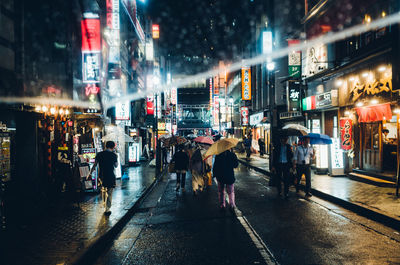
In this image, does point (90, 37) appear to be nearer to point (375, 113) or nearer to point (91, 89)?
point (91, 89)

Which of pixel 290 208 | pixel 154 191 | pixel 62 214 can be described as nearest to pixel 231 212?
pixel 290 208

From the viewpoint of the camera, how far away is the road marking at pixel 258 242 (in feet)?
17.1

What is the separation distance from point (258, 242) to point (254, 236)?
0.42m

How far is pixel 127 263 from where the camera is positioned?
17.4 ft

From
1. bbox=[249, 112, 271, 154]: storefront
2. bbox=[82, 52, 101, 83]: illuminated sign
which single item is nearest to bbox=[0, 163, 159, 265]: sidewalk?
bbox=[82, 52, 101, 83]: illuminated sign

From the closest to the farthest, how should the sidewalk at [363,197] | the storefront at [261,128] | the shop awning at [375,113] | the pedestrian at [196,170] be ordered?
the sidewalk at [363,197] < the pedestrian at [196,170] < the shop awning at [375,113] < the storefront at [261,128]

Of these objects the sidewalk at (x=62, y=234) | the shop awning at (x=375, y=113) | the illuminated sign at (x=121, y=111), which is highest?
the illuminated sign at (x=121, y=111)

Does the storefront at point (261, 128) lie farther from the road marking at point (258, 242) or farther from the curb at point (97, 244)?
the curb at point (97, 244)

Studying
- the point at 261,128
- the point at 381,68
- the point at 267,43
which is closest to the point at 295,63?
the point at 381,68

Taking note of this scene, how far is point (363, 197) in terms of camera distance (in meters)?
10.2

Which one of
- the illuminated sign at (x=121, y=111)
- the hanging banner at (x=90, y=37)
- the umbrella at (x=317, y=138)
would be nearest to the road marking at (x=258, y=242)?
the umbrella at (x=317, y=138)

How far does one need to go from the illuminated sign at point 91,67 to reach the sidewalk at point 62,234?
5.54m

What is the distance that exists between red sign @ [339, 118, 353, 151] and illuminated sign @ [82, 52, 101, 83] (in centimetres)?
1146

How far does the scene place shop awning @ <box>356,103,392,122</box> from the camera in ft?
41.7
